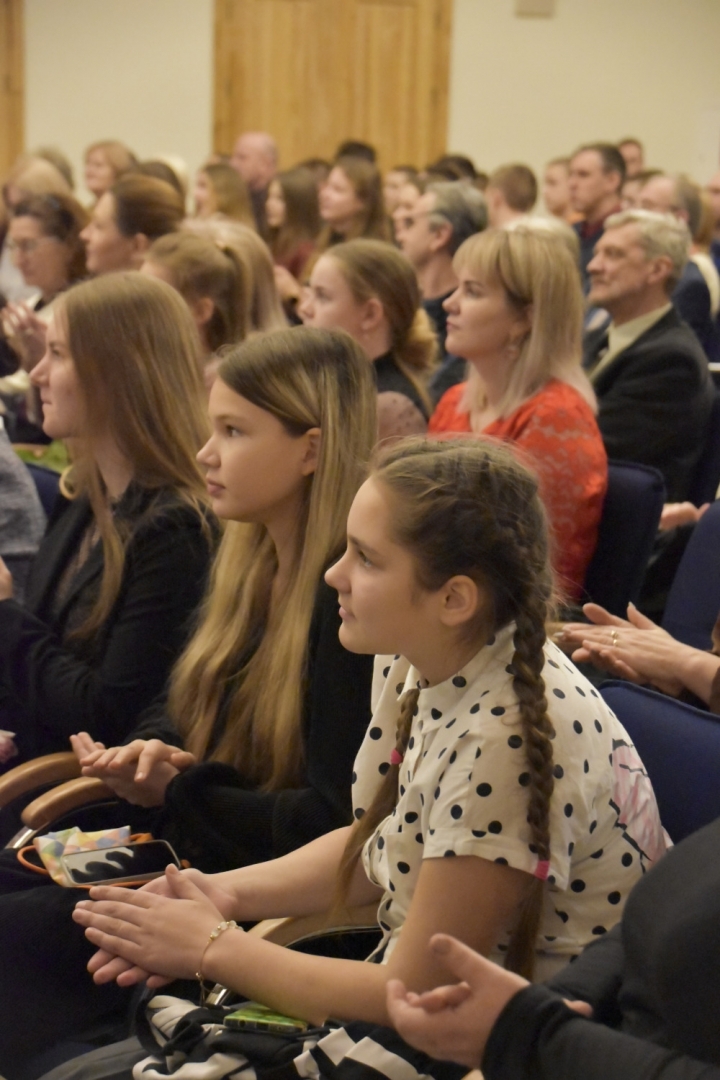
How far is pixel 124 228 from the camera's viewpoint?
168 inches

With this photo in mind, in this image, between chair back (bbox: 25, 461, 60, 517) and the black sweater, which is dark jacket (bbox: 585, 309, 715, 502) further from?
the black sweater

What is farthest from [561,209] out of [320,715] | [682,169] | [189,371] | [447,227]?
[320,715]

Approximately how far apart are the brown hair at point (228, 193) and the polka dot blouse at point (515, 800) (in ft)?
17.7

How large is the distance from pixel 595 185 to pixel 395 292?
4.59 meters

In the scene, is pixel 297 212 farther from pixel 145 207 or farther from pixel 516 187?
pixel 145 207

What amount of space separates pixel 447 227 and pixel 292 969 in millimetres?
3895

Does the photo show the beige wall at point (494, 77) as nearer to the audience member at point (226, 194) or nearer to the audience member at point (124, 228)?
the audience member at point (226, 194)

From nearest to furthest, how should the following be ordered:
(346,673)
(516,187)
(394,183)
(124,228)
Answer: (346,673)
(124,228)
(516,187)
(394,183)

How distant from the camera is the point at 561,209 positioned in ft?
29.9

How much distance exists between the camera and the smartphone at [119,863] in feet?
5.97

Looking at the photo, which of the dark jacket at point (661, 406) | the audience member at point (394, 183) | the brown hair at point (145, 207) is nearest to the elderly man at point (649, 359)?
the dark jacket at point (661, 406)

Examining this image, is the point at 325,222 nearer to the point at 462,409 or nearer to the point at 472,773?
the point at 462,409

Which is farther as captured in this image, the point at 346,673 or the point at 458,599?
the point at 346,673

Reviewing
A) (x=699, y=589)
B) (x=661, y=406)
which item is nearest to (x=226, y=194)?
(x=661, y=406)
